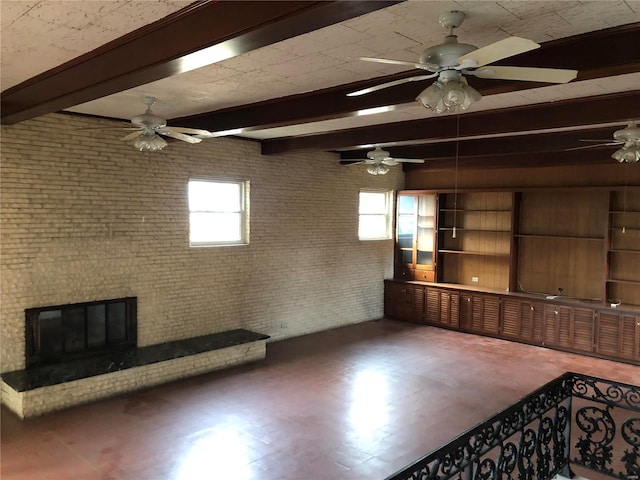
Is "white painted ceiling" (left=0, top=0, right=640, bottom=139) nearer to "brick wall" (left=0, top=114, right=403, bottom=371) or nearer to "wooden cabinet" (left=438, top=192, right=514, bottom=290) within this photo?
"brick wall" (left=0, top=114, right=403, bottom=371)

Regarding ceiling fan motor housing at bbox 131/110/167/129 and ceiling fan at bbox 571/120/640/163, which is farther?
ceiling fan at bbox 571/120/640/163

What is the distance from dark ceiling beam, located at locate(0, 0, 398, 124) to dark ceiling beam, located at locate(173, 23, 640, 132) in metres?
1.76

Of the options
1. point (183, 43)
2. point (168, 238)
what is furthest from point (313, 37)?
point (168, 238)

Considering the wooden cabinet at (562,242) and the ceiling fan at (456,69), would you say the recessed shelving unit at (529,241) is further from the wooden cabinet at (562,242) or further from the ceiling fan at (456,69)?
the ceiling fan at (456,69)

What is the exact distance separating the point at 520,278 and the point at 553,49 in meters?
6.30

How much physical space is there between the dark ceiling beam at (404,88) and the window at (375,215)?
15.2ft

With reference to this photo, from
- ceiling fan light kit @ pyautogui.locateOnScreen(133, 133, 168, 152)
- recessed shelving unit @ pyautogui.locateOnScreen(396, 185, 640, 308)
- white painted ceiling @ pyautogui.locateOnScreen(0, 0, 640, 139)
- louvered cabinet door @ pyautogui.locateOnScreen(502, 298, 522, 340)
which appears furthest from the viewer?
louvered cabinet door @ pyautogui.locateOnScreen(502, 298, 522, 340)

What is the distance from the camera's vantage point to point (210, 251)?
735 centimetres

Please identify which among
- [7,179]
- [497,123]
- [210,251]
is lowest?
[210,251]

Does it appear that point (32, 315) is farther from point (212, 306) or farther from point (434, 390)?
point (434, 390)

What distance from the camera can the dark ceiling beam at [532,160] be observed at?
7418mm

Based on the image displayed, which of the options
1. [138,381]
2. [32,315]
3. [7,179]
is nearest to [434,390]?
[138,381]

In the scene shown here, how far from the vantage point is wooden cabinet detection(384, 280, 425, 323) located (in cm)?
974

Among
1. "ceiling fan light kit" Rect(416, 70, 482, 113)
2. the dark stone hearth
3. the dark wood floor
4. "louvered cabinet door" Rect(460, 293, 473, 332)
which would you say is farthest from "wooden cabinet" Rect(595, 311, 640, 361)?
"ceiling fan light kit" Rect(416, 70, 482, 113)
